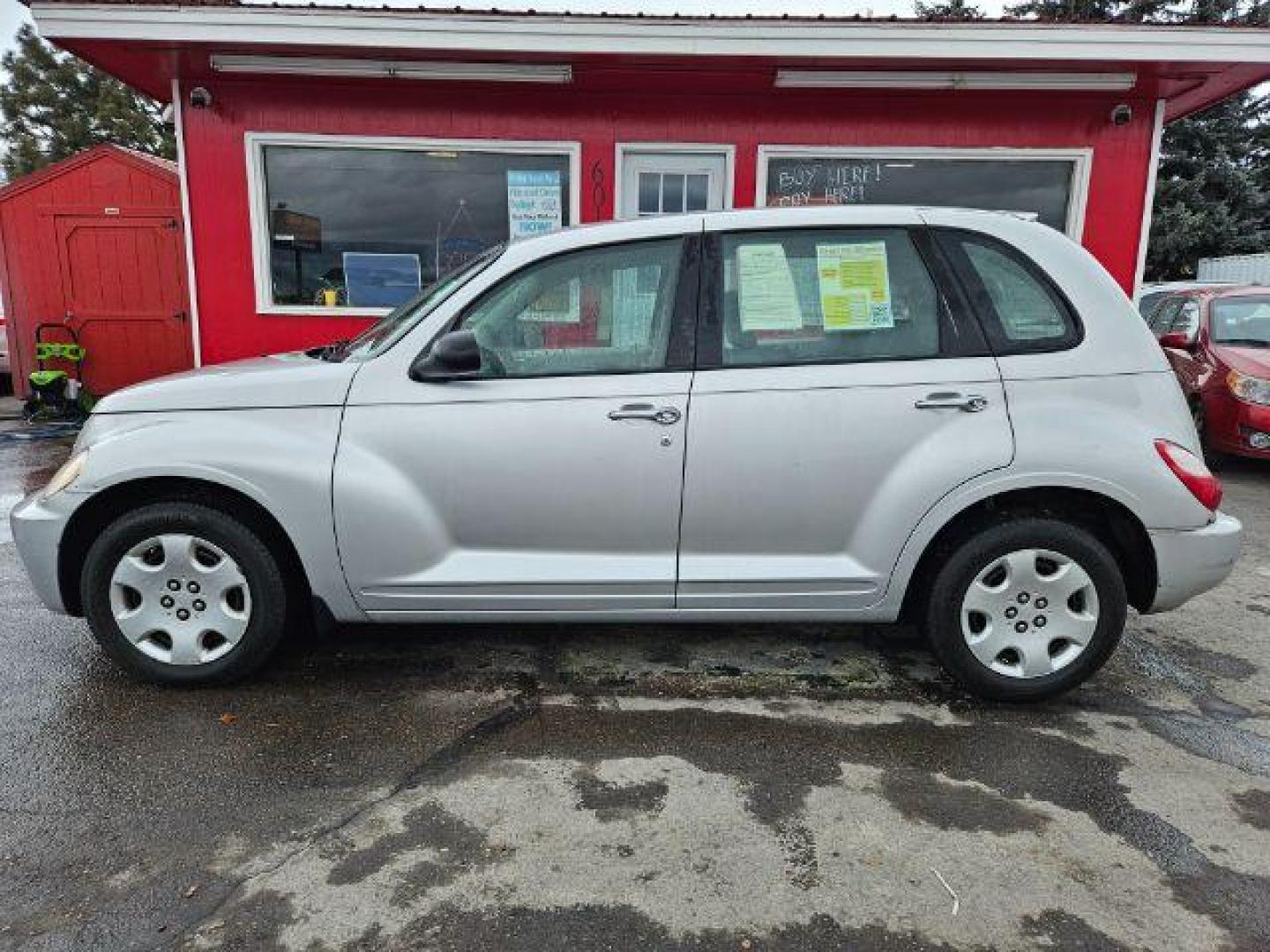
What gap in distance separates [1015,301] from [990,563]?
3.13 ft

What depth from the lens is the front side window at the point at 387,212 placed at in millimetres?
7109

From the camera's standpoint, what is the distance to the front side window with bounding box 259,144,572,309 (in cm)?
711

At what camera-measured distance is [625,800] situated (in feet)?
8.59

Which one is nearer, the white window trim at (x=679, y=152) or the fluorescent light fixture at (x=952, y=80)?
the fluorescent light fixture at (x=952, y=80)

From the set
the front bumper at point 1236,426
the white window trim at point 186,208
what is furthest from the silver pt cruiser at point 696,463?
the front bumper at point 1236,426

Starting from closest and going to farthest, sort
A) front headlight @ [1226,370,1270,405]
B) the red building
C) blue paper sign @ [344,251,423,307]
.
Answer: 1. the red building
2. front headlight @ [1226,370,1270,405]
3. blue paper sign @ [344,251,423,307]

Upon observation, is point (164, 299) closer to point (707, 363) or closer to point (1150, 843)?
point (707, 363)

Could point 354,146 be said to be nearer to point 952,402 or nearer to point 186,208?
point 186,208

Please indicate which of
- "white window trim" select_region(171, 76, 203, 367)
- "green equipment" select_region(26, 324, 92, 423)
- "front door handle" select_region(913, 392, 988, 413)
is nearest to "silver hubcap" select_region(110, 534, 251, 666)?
"front door handle" select_region(913, 392, 988, 413)

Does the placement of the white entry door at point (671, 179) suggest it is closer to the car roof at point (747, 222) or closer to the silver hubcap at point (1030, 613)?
the car roof at point (747, 222)

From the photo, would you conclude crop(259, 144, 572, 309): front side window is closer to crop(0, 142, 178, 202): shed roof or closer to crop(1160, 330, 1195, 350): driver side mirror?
crop(0, 142, 178, 202): shed roof

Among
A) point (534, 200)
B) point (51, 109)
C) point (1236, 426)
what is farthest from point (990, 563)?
point (51, 109)

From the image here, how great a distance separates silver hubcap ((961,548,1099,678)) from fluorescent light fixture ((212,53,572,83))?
518 centimetres

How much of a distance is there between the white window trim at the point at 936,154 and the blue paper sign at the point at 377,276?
301cm
